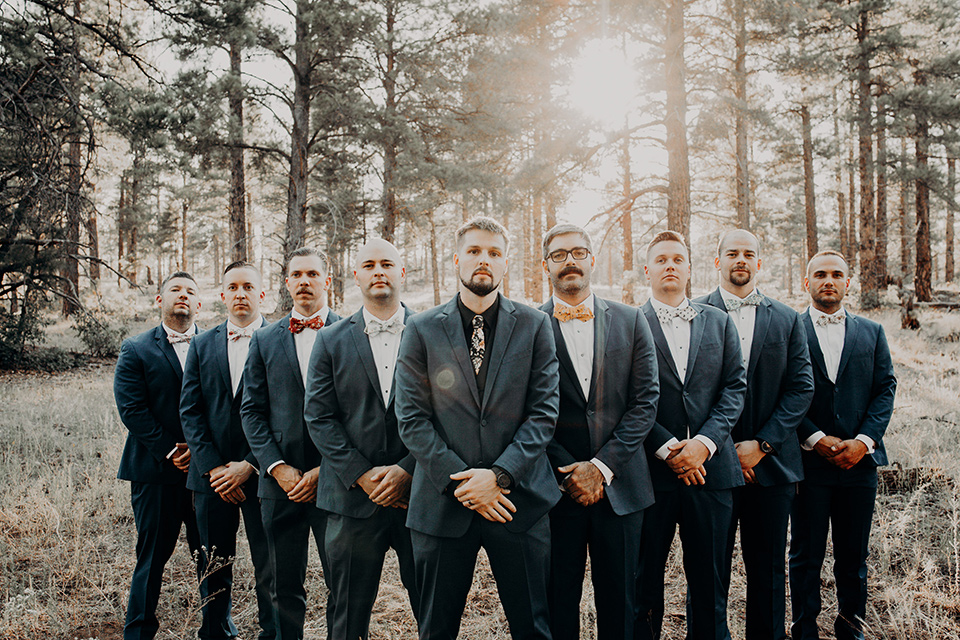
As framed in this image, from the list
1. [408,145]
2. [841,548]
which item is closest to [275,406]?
[841,548]

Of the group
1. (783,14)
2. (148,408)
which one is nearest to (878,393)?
(148,408)

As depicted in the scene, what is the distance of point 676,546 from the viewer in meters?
4.80

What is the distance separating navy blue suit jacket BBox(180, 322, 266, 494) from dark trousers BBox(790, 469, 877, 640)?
368 cm

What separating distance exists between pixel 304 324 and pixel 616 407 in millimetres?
2048

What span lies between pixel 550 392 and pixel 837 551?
91.6 inches

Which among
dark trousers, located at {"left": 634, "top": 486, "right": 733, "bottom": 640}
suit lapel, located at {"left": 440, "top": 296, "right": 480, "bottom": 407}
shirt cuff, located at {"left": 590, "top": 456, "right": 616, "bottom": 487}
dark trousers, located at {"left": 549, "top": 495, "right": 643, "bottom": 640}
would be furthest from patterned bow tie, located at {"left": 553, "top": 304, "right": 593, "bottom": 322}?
dark trousers, located at {"left": 634, "top": 486, "right": 733, "bottom": 640}

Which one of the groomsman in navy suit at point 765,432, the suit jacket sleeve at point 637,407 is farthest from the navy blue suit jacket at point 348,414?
the groomsman in navy suit at point 765,432

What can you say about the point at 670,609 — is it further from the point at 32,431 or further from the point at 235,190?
the point at 235,190

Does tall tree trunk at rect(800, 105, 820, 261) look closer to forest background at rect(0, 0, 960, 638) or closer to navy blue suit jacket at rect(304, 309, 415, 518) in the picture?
forest background at rect(0, 0, 960, 638)

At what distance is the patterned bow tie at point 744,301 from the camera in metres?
3.48

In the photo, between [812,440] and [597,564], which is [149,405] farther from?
[812,440]

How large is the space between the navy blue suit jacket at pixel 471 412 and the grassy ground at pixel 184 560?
5.27 ft

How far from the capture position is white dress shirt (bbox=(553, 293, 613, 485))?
3.05 meters

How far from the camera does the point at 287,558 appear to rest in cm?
317
